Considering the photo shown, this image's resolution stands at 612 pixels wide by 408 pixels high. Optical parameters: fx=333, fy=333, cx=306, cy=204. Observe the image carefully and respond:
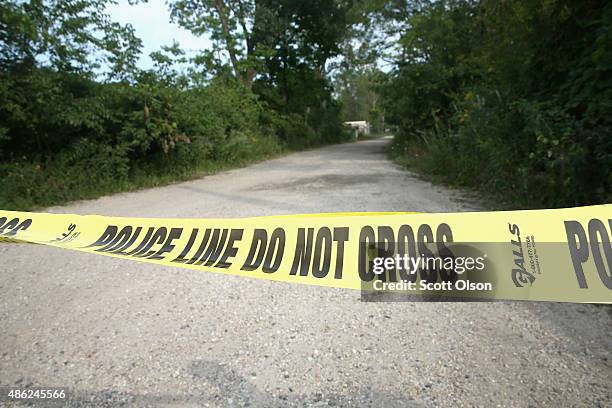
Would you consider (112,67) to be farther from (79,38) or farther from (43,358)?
(43,358)

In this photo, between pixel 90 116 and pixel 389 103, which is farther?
pixel 389 103

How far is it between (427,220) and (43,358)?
2.07 meters

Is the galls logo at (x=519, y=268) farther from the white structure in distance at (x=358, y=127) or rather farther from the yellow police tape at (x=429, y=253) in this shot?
the white structure in distance at (x=358, y=127)

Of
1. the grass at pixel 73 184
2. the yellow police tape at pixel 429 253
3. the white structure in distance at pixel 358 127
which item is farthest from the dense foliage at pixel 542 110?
the white structure in distance at pixel 358 127

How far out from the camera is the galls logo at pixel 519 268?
0.95 metres

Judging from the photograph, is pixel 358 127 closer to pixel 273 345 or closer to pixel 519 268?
pixel 273 345

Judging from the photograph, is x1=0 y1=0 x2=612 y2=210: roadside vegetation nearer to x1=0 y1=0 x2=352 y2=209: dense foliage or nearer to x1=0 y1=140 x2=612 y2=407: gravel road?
x1=0 y1=0 x2=352 y2=209: dense foliage

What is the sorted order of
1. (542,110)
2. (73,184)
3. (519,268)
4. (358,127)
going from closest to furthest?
1. (519,268)
2. (542,110)
3. (73,184)
4. (358,127)

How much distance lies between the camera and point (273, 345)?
187cm

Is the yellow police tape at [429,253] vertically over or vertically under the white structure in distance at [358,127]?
under

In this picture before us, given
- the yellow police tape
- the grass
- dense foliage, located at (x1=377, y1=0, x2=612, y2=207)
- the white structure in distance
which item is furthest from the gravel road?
the white structure in distance

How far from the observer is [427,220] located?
3.62 ft

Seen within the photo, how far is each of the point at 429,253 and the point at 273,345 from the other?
1191 mm

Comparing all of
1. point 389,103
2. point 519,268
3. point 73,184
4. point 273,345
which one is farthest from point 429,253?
point 389,103
